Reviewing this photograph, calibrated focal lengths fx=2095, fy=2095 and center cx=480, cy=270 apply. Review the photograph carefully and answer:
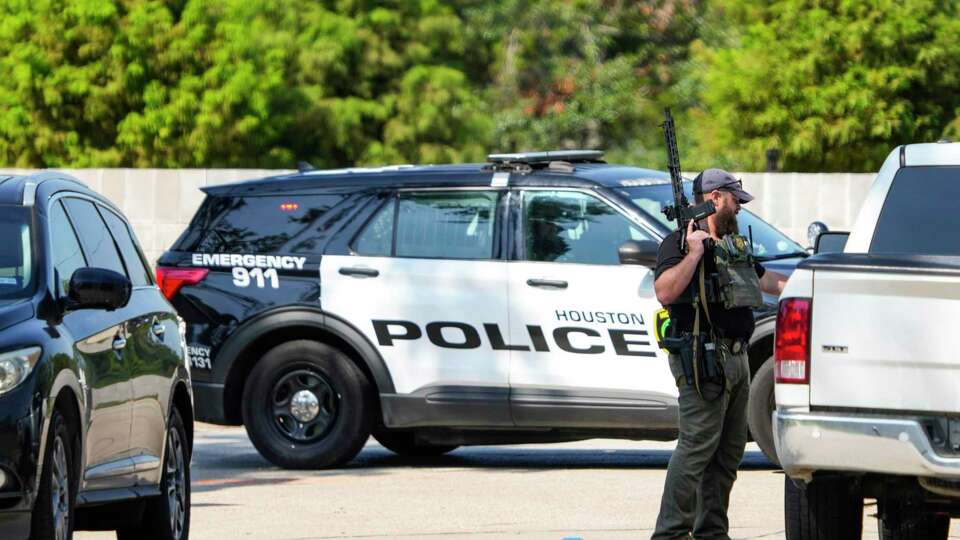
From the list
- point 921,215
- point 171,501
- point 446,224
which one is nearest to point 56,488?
point 171,501

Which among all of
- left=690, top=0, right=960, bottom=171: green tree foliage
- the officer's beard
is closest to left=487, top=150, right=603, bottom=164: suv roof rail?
the officer's beard

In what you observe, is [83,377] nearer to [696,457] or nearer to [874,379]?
[696,457]

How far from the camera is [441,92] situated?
38.2m

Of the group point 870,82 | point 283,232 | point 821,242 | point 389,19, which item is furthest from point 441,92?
point 821,242

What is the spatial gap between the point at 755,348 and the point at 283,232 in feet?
9.98

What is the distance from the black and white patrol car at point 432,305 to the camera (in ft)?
39.6

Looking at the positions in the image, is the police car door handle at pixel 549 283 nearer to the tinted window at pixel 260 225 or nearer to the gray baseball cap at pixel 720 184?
the tinted window at pixel 260 225

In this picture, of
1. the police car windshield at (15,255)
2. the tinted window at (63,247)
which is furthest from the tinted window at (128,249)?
the police car windshield at (15,255)

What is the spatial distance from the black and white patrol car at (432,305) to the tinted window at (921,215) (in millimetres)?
3577

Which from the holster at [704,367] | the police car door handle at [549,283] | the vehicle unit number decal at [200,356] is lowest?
the vehicle unit number decal at [200,356]

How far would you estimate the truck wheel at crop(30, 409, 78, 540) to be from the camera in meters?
7.06

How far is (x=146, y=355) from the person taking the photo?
877 centimetres

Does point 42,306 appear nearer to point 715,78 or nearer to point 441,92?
point 715,78

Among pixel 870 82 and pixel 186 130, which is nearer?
pixel 870 82
